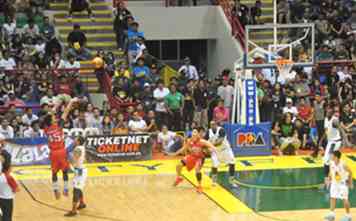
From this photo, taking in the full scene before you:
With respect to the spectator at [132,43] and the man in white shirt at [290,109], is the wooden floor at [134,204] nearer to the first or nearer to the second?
the man in white shirt at [290,109]

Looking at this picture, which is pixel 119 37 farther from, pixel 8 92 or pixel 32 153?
pixel 32 153

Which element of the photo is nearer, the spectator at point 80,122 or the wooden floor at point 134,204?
the wooden floor at point 134,204

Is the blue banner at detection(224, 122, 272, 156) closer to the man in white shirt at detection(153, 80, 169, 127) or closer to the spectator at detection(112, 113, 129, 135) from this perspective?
the man in white shirt at detection(153, 80, 169, 127)

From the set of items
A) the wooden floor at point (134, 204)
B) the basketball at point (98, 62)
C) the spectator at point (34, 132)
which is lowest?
the wooden floor at point (134, 204)

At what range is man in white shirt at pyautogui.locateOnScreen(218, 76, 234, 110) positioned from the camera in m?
28.2

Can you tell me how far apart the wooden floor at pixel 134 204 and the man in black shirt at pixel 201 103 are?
4.23 meters

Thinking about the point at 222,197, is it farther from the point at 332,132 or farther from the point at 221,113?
the point at 221,113

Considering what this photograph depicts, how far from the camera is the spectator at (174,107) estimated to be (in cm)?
2752

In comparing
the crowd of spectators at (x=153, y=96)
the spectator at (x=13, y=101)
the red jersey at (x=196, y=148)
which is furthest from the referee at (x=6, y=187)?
the spectator at (x=13, y=101)

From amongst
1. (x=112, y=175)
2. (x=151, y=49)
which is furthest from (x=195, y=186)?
(x=151, y=49)

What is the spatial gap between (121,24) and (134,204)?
11878mm

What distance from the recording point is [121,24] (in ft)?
103

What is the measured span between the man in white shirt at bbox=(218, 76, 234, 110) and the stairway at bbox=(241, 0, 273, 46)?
392cm

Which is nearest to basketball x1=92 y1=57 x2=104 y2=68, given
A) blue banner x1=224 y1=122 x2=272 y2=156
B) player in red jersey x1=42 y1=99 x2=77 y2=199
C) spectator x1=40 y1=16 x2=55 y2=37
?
spectator x1=40 y1=16 x2=55 y2=37
